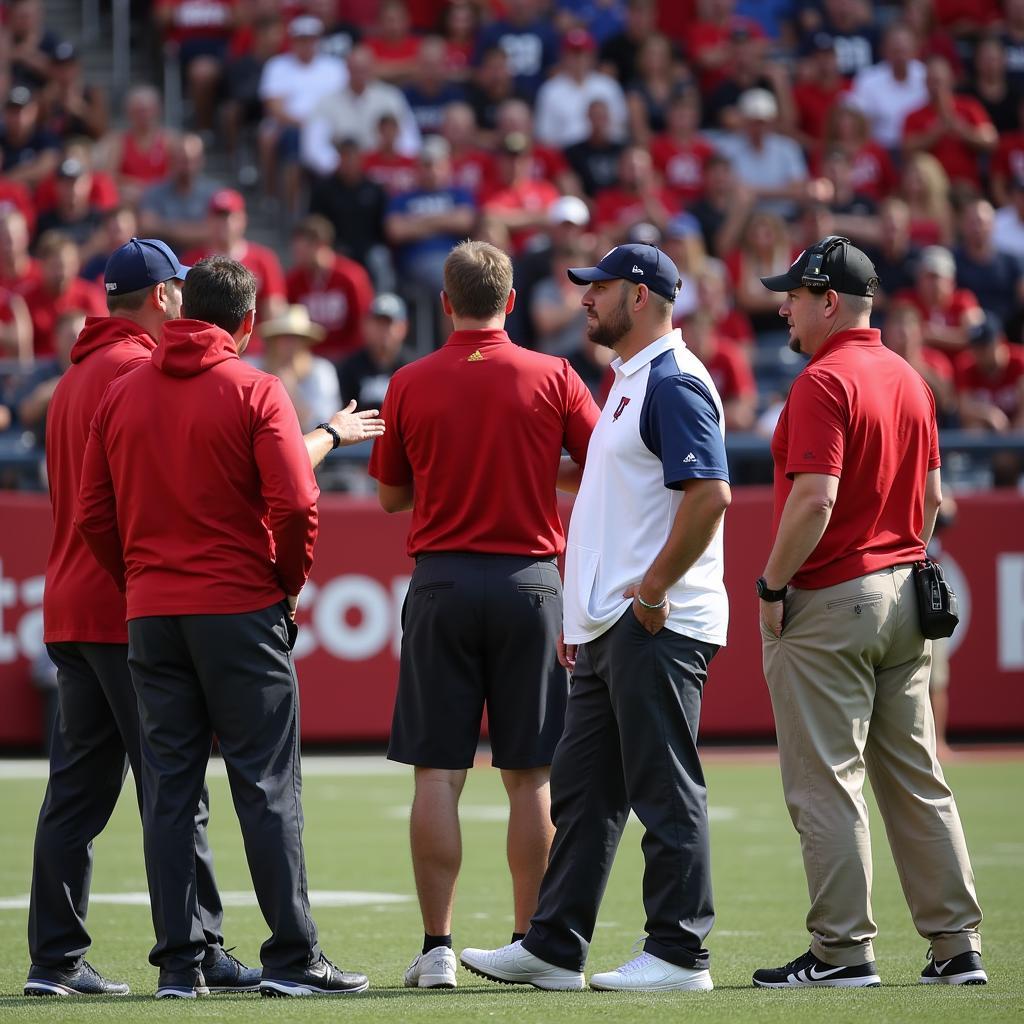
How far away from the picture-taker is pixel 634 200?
17141 millimetres

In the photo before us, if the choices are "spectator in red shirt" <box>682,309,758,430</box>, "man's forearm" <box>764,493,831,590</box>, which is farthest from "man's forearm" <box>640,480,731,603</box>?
"spectator in red shirt" <box>682,309,758,430</box>

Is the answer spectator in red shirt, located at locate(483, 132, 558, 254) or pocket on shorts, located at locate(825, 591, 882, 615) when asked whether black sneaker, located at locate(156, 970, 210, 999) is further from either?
spectator in red shirt, located at locate(483, 132, 558, 254)

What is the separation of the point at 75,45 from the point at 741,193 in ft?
24.2

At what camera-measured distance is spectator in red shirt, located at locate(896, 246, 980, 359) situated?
15.8 metres

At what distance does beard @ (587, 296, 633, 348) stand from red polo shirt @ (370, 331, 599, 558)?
257mm

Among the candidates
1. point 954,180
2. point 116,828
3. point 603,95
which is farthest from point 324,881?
point 954,180

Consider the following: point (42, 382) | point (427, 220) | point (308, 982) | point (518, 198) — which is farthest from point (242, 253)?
point (308, 982)

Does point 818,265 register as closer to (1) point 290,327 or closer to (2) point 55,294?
(1) point 290,327

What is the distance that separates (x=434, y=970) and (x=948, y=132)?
15.3m

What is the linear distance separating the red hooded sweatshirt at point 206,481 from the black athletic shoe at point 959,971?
234 cm

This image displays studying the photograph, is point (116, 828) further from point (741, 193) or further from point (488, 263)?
point (741, 193)

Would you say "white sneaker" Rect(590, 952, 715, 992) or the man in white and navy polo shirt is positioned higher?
the man in white and navy polo shirt

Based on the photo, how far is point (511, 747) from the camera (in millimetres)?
6105

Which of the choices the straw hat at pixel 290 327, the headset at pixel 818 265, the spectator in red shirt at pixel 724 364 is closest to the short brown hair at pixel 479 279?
the headset at pixel 818 265
